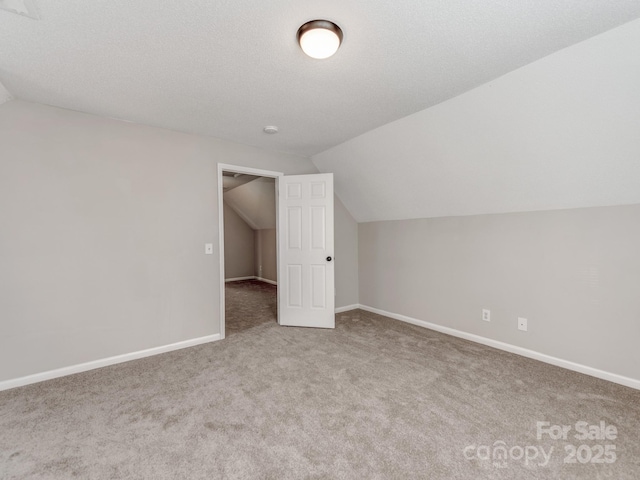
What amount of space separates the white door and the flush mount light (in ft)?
6.99

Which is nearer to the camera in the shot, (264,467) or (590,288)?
(264,467)

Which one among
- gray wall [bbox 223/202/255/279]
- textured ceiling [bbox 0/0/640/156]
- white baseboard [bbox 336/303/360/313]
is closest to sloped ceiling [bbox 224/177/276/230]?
gray wall [bbox 223/202/255/279]

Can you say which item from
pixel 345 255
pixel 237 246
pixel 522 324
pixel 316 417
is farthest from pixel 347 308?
pixel 237 246

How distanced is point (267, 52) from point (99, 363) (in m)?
3.07

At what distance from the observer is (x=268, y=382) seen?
2.43 meters

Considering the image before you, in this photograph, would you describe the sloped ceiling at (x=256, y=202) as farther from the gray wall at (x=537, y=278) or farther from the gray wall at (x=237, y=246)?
the gray wall at (x=537, y=278)

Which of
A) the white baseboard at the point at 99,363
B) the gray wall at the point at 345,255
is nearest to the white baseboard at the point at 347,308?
the gray wall at the point at 345,255

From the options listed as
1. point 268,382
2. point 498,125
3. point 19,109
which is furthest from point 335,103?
point 19,109

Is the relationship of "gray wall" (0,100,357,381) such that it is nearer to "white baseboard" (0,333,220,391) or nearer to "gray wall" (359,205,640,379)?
"white baseboard" (0,333,220,391)

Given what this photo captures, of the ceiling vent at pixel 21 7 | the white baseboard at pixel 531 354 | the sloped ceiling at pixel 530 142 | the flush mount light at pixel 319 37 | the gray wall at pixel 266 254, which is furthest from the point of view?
the gray wall at pixel 266 254

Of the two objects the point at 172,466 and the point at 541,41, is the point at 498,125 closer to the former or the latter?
the point at 541,41

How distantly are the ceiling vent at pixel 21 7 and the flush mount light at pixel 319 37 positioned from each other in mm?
1356

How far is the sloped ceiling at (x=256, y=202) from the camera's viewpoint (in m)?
5.97

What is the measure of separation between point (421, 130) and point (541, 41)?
1.19 meters
